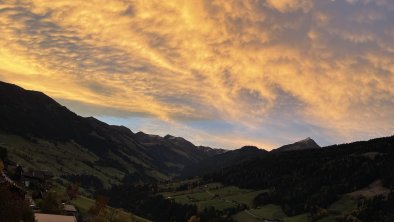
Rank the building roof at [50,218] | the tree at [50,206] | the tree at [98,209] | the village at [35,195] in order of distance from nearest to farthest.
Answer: the building roof at [50,218] < the village at [35,195] < the tree at [50,206] < the tree at [98,209]

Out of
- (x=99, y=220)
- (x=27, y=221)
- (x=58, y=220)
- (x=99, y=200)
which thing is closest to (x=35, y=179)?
(x=99, y=200)

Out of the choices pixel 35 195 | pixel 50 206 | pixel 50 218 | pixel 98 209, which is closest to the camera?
pixel 50 218

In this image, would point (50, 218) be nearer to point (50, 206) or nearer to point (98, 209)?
point (50, 206)

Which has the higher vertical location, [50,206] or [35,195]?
[35,195]

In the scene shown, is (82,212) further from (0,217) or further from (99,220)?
(0,217)

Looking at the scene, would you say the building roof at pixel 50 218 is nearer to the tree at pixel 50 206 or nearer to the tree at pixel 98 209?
the tree at pixel 50 206

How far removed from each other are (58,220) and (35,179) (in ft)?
291

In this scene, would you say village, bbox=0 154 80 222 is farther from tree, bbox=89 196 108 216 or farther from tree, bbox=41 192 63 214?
tree, bbox=89 196 108 216

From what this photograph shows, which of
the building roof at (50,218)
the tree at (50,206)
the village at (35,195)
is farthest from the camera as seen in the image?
the tree at (50,206)

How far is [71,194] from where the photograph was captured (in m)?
191

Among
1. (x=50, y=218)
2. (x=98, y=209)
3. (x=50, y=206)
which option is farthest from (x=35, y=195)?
(x=50, y=218)

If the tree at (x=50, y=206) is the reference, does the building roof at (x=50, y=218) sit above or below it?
below

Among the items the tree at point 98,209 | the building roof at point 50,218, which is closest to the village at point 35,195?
the building roof at point 50,218

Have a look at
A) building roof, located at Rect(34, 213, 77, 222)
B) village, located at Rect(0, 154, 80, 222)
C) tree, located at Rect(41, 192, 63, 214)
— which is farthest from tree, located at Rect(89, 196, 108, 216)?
building roof, located at Rect(34, 213, 77, 222)
